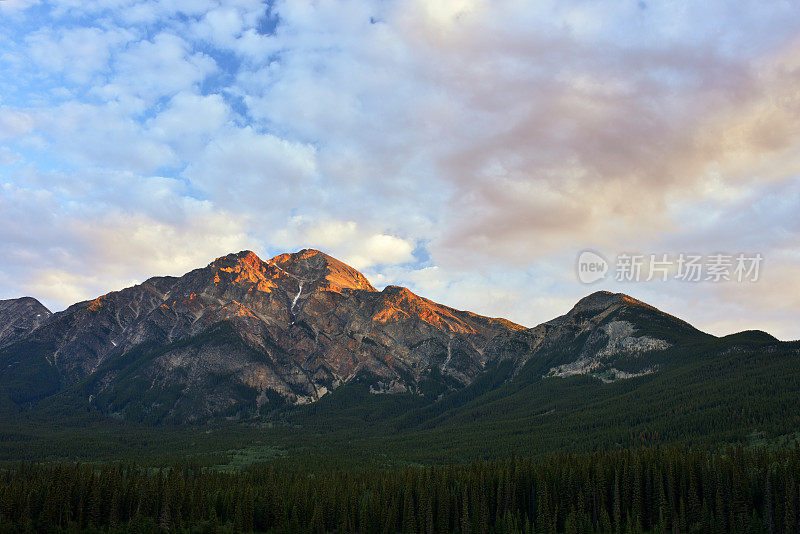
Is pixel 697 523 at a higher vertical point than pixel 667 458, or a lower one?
lower

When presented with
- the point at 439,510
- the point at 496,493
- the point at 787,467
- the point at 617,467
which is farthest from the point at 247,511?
the point at 787,467

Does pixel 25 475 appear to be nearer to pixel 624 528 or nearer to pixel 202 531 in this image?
pixel 202 531

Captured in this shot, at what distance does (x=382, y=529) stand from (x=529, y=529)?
42603 mm

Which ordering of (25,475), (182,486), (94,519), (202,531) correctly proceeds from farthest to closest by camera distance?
(25,475), (182,486), (94,519), (202,531)

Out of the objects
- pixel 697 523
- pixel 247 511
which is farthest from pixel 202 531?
pixel 697 523

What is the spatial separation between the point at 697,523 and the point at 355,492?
9943 centimetres

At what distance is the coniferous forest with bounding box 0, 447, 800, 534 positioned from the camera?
150 m

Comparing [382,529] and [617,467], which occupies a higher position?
[617,467]

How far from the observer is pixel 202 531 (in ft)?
481

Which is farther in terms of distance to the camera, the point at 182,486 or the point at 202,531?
the point at 182,486

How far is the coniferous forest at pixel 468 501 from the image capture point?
149875 millimetres

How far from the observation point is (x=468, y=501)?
16700cm

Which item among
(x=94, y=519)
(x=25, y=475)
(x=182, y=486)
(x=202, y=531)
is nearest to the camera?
(x=202, y=531)

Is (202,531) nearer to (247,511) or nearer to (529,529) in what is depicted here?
(247,511)
